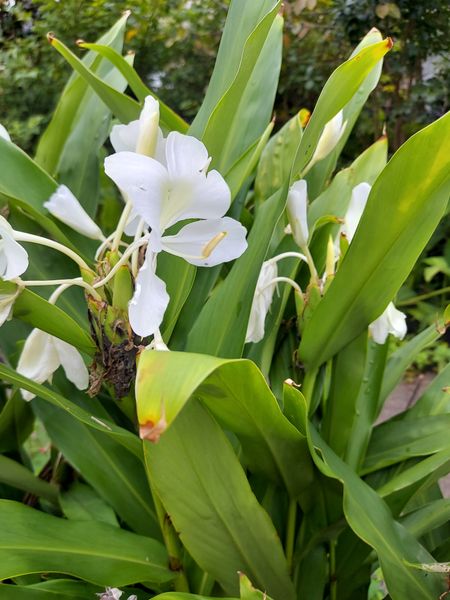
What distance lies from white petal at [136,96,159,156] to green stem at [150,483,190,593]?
0.37 m

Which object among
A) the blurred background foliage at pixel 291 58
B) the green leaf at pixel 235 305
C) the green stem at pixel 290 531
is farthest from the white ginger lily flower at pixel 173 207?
the blurred background foliage at pixel 291 58

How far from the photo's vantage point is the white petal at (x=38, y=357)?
24.5 inches

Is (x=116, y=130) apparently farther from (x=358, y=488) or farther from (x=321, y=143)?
(x=358, y=488)

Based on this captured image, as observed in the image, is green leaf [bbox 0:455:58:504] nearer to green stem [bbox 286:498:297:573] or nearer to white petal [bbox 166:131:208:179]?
green stem [bbox 286:498:297:573]

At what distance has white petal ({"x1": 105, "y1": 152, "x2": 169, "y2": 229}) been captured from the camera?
1.49 ft

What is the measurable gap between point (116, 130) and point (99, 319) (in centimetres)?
19

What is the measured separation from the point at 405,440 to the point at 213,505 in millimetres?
305

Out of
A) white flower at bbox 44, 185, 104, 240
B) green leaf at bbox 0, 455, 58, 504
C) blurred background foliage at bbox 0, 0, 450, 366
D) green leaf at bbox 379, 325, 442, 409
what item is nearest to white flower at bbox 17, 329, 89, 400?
white flower at bbox 44, 185, 104, 240

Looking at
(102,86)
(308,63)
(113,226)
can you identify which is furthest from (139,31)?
(102,86)

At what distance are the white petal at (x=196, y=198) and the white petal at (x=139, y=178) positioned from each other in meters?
0.01

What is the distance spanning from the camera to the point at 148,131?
0.56 meters

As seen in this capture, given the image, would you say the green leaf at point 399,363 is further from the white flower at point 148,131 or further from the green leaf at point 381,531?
the white flower at point 148,131

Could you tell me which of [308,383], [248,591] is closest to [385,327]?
[308,383]

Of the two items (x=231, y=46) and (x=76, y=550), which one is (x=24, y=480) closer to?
(x=76, y=550)
